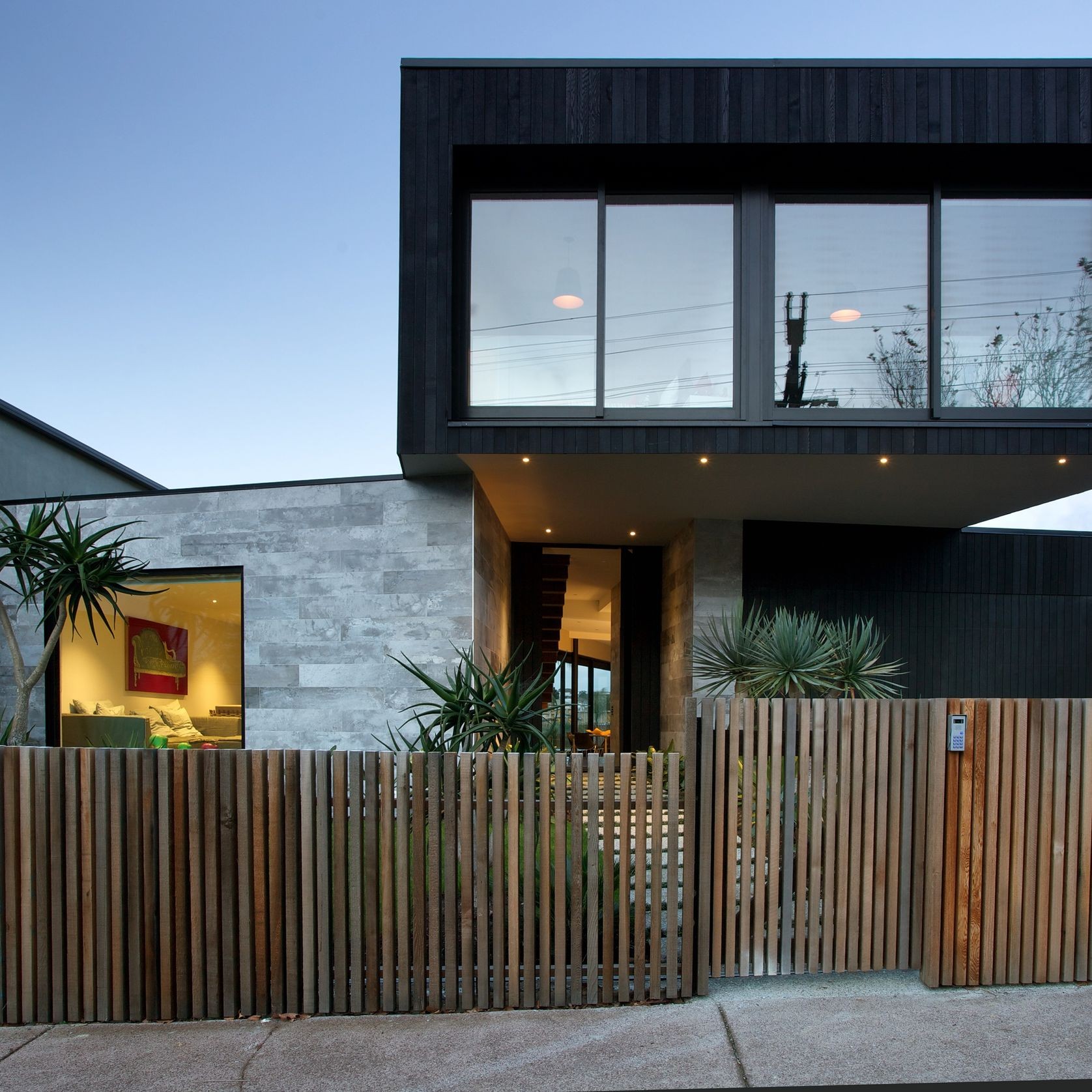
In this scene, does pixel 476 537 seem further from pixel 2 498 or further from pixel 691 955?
pixel 2 498

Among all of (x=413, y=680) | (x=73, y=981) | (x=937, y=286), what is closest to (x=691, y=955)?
(x=73, y=981)

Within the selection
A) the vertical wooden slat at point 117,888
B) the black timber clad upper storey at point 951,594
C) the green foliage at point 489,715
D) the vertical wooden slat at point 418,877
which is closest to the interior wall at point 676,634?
the black timber clad upper storey at point 951,594

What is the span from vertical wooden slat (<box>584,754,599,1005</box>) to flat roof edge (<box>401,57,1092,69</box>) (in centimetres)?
585

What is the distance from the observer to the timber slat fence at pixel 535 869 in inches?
151

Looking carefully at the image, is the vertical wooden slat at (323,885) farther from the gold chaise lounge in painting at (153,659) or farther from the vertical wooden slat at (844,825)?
the gold chaise lounge in painting at (153,659)

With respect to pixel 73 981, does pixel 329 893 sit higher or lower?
higher

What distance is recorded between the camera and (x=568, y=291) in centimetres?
741

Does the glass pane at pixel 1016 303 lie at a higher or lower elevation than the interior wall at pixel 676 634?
higher

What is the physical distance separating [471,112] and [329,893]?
238 inches

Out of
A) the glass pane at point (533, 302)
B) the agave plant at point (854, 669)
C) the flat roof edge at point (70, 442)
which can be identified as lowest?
the agave plant at point (854, 669)

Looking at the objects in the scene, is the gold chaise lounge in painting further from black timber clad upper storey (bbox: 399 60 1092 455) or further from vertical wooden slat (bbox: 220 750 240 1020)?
vertical wooden slat (bbox: 220 750 240 1020)

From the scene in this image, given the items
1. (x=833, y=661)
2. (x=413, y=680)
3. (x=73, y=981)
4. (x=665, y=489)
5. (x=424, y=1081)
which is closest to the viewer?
(x=424, y=1081)

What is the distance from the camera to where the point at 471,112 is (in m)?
7.17

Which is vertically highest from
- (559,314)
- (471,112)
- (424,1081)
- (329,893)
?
(471,112)
